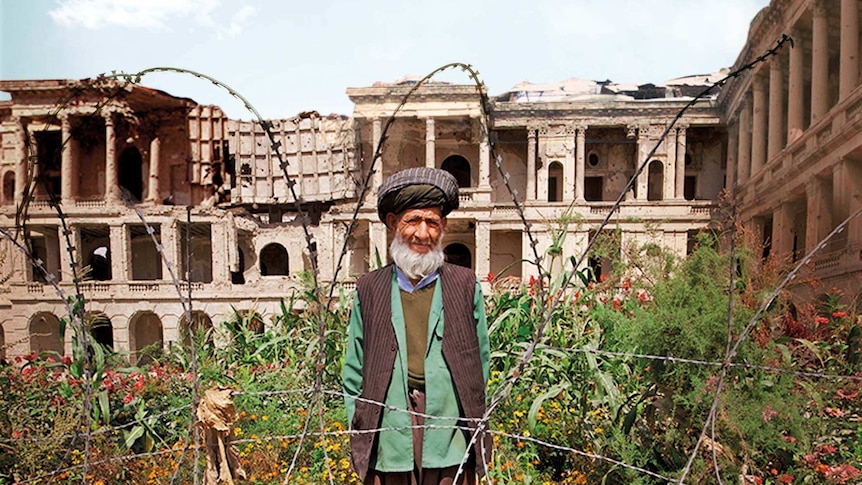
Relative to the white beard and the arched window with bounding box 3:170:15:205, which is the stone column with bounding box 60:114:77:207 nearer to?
the arched window with bounding box 3:170:15:205

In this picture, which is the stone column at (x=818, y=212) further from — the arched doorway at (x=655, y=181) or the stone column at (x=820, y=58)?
the arched doorway at (x=655, y=181)

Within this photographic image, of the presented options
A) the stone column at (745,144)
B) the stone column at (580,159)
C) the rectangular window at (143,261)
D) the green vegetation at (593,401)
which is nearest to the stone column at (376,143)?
the stone column at (580,159)

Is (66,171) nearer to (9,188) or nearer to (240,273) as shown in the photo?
(9,188)

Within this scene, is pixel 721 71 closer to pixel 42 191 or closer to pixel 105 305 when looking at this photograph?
pixel 105 305

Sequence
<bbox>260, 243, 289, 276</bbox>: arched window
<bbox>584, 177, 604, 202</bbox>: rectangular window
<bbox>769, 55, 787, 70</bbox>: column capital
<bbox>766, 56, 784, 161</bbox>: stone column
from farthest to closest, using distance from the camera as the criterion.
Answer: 1. <bbox>260, 243, 289, 276</bbox>: arched window
2. <bbox>584, 177, 604, 202</bbox>: rectangular window
3. <bbox>769, 55, 787, 70</bbox>: column capital
4. <bbox>766, 56, 784, 161</bbox>: stone column

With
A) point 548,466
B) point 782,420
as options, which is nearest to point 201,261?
point 548,466

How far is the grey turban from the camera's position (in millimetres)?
2424

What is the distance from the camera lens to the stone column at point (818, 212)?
909 centimetres

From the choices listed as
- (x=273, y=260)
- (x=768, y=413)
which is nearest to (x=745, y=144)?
(x=768, y=413)

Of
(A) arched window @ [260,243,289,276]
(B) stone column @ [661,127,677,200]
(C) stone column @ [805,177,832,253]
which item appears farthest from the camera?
(A) arched window @ [260,243,289,276]

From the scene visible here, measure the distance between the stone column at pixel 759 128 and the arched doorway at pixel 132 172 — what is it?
21.9 meters

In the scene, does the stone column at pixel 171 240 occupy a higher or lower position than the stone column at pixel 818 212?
lower

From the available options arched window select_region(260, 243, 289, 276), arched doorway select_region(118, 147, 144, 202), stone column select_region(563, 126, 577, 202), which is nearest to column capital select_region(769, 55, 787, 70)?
stone column select_region(563, 126, 577, 202)

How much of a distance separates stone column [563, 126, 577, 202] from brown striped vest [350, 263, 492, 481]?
15.8 meters
